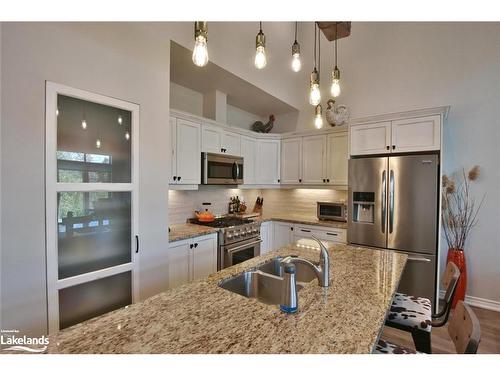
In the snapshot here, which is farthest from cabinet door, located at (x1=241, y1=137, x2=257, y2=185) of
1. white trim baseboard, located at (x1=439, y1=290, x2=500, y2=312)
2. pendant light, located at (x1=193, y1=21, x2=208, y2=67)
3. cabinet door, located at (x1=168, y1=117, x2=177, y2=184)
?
white trim baseboard, located at (x1=439, y1=290, x2=500, y2=312)

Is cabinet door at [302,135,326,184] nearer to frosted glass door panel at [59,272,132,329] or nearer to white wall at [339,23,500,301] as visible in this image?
white wall at [339,23,500,301]

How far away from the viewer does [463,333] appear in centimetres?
A: 104

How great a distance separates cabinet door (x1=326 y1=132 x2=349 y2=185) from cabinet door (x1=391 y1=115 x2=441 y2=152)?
2.40 ft

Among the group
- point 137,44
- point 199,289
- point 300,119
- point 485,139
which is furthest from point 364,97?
point 199,289

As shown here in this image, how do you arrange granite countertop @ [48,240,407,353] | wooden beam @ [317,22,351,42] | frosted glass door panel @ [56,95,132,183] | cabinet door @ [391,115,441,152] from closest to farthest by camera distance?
granite countertop @ [48,240,407,353] → frosted glass door panel @ [56,95,132,183] → wooden beam @ [317,22,351,42] → cabinet door @ [391,115,441,152]

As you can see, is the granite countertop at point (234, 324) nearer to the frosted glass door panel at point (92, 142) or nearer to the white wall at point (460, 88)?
the frosted glass door panel at point (92, 142)

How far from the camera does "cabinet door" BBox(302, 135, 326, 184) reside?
12.1ft

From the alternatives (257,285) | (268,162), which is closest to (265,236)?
(268,162)

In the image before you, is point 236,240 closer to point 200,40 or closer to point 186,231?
point 186,231

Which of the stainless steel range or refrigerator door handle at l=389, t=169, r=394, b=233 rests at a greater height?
refrigerator door handle at l=389, t=169, r=394, b=233

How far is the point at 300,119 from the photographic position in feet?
14.1

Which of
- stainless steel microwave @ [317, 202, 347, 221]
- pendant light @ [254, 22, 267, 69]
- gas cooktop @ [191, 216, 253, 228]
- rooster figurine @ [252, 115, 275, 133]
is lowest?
gas cooktop @ [191, 216, 253, 228]

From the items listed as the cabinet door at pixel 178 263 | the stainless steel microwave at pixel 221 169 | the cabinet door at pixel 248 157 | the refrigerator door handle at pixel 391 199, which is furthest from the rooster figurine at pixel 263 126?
the cabinet door at pixel 178 263

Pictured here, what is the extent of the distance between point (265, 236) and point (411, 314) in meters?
2.40
